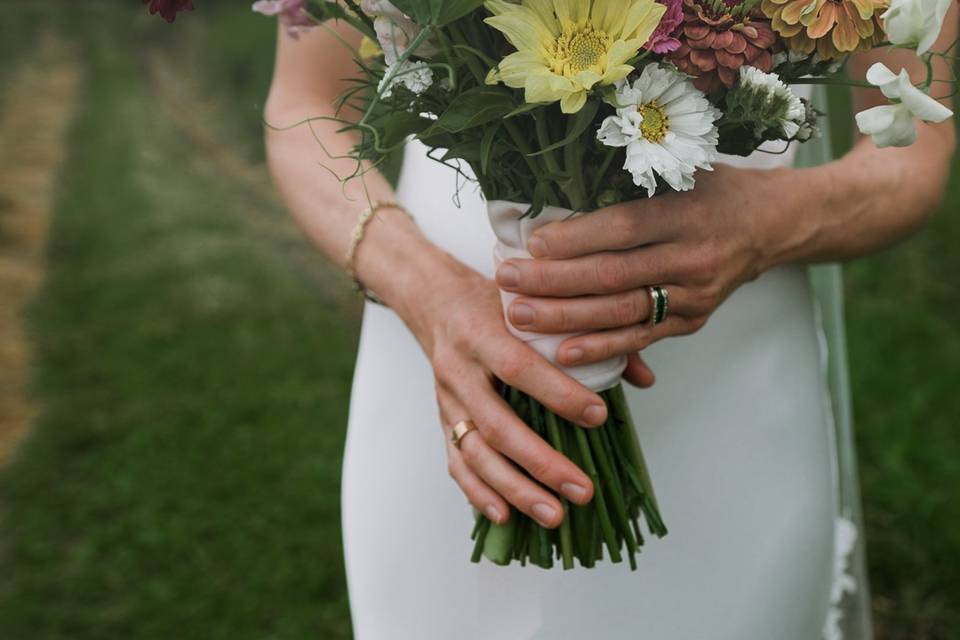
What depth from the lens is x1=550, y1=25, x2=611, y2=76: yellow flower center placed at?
3.41 feet

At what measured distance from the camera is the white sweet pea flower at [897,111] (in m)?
0.97

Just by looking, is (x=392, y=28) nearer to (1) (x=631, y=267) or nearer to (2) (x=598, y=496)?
(1) (x=631, y=267)

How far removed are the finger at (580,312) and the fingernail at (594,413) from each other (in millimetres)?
95

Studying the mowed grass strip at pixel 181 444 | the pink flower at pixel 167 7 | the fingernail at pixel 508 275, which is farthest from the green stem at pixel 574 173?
the mowed grass strip at pixel 181 444

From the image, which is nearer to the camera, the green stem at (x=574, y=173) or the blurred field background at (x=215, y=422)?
the green stem at (x=574, y=173)

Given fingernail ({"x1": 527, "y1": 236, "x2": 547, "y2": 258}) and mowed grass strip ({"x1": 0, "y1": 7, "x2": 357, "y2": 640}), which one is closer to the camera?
fingernail ({"x1": 527, "y1": 236, "x2": 547, "y2": 258})

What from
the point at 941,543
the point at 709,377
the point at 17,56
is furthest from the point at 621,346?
the point at 17,56

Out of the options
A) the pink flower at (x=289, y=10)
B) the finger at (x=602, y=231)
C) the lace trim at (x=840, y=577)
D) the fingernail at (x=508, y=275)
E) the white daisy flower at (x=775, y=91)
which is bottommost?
the lace trim at (x=840, y=577)

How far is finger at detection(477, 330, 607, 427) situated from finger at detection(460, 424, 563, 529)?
9 centimetres

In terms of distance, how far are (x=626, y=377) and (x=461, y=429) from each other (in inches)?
9.6

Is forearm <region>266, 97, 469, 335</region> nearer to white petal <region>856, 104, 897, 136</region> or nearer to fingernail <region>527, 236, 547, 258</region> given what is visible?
fingernail <region>527, 236, 547, 258</region>

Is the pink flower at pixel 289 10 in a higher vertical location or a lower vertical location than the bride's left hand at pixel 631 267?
higher

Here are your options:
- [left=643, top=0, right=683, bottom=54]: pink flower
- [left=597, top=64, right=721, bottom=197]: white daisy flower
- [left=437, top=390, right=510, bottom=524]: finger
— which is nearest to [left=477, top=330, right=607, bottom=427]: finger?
[left=437, top=390, right=510, bottom=524]: finger

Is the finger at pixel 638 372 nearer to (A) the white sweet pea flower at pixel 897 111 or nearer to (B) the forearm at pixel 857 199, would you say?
(B) the forearm at pixel 857 199
